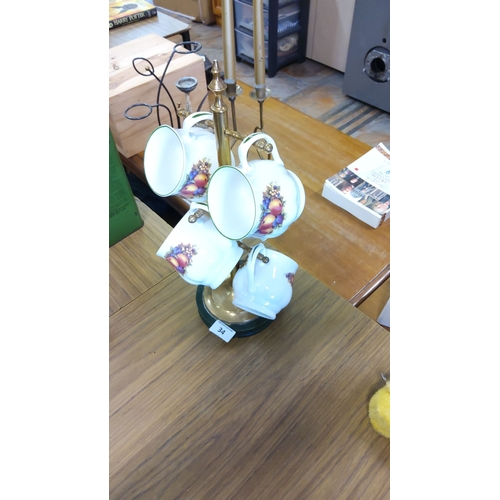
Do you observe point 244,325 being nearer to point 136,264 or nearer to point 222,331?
point 222,331

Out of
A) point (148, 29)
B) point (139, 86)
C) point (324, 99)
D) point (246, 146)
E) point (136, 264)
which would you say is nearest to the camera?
point (246, 146)

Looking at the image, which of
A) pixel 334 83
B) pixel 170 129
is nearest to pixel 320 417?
pixel 170 129

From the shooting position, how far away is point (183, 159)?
483mm

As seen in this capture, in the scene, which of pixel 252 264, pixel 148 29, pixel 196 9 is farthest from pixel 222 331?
pixel 196 9

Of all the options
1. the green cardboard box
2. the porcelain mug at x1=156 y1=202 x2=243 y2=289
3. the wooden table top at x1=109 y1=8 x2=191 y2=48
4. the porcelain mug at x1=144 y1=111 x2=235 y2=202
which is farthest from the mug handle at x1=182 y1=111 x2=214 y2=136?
the wooden table top at x1=109 y1=8 x2=191 y2=48

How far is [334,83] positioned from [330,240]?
1.51 m

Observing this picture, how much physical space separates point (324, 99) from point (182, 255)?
5.50 ft

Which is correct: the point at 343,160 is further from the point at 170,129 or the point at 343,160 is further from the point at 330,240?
the point at 170,129

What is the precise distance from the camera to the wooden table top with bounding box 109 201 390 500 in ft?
1.77

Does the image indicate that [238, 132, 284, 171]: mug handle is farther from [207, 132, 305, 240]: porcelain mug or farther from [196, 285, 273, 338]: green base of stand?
[196, 285, 273, 338]: green base of stand

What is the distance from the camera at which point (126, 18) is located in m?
1.58

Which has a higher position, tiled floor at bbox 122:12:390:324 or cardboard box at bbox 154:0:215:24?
cardboard box at bbox 154:0:215:24

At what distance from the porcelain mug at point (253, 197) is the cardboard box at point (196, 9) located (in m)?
2.69

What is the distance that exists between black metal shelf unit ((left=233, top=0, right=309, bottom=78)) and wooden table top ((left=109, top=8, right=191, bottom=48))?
48 cm
